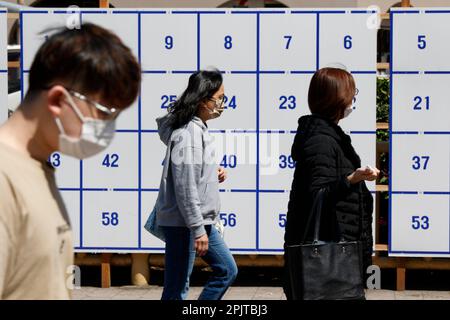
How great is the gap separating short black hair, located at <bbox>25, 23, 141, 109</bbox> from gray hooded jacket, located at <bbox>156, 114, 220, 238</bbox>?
2847 mm

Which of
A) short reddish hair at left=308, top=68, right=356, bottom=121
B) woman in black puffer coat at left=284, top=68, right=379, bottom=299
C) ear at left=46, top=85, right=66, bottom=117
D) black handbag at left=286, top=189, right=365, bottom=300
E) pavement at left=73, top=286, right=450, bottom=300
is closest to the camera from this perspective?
ear at left=46, top=85, right=66, bottom=117

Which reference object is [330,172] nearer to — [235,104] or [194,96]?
[194,96]

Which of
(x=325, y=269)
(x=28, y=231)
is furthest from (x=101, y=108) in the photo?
(x=325, y=269)

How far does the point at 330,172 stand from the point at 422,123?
119 inches

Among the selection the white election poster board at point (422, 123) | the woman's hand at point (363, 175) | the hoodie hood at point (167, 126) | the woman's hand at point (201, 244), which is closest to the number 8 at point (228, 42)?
the white election poster board at point (422, 123)

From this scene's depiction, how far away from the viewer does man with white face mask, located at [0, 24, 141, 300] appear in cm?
203

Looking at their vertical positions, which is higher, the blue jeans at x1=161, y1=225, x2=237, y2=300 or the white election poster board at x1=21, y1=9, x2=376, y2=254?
the white election poster board at x1=21, y1=9, x2=376, y2=254

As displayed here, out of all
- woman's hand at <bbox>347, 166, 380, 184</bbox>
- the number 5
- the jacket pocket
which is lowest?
the jacket pocket

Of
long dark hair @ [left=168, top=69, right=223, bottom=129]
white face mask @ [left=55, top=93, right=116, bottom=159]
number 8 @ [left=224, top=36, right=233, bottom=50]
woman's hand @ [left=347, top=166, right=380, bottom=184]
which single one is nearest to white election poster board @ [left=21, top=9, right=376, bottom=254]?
number 8 @ [left=224, top=36, right=233, bottom=50]

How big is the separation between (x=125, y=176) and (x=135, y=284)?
0.93m

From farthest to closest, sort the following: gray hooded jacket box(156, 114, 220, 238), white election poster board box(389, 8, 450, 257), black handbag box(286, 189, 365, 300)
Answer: white election poster board box(389, 8, 450, 257) < gray hooded jacket box(156, 114, 220, 238) < black handbag box(286, 189, 365, 300)

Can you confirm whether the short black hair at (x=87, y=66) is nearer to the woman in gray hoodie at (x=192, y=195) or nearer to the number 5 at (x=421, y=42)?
the woman in gray hoodie at (x=192, y=195)

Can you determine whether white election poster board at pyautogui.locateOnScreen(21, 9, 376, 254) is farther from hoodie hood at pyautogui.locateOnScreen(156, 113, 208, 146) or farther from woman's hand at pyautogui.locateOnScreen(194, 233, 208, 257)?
woman's hand at pyautogui.locateOnScreen(194, 233, 208, 257)

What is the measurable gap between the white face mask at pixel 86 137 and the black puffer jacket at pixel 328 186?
193 cm
